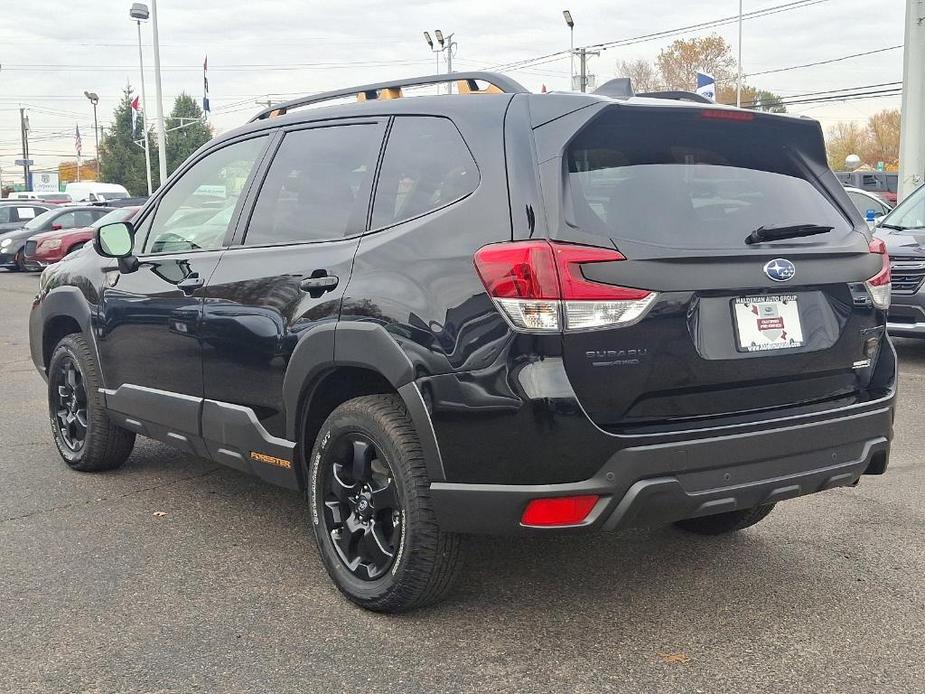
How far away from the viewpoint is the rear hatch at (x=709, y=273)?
3.12 m

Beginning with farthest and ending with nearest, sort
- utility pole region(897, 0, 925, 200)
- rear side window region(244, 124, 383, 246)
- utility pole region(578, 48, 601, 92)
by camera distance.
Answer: utility pole region(578, 48, 601, 92) → utility pole region(897, 0, 925, 200) → rear side window region(244, 124, 383, 246)

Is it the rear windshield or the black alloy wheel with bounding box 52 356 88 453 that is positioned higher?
the rear windshield

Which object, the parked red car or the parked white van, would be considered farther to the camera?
the parked white van

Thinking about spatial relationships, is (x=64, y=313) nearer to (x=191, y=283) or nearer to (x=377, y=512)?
(x=191, y=283)

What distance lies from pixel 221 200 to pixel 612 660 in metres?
2.61

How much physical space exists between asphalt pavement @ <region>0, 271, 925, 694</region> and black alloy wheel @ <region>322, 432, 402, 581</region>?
19cm

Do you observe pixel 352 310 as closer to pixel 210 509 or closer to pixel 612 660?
pixel 612 660

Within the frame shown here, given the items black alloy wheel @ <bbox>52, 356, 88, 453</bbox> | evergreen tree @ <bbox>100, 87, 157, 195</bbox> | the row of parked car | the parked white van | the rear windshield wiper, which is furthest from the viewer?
evergreen tree @ <bbox>100, 87, 157, 195</bbox>

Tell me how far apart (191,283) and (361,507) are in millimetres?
1403

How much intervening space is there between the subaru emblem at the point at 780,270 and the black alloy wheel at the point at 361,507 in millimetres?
1392

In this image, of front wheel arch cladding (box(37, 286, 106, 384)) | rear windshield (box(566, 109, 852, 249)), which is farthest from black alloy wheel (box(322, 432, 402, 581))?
front wheel arch cladding (box(37, 286, 106, 384))

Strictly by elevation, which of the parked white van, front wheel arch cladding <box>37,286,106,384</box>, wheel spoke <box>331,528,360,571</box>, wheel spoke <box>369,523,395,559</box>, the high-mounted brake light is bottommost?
wheel spoke <box>331,528,360,571</box>

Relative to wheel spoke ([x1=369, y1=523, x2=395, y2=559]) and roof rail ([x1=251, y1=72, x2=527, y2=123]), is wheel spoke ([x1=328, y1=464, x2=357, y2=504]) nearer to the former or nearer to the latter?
wheel spoke ([x1=369, y1=523, x2=395, y2=559])

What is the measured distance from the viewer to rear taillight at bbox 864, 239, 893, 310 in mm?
3686
